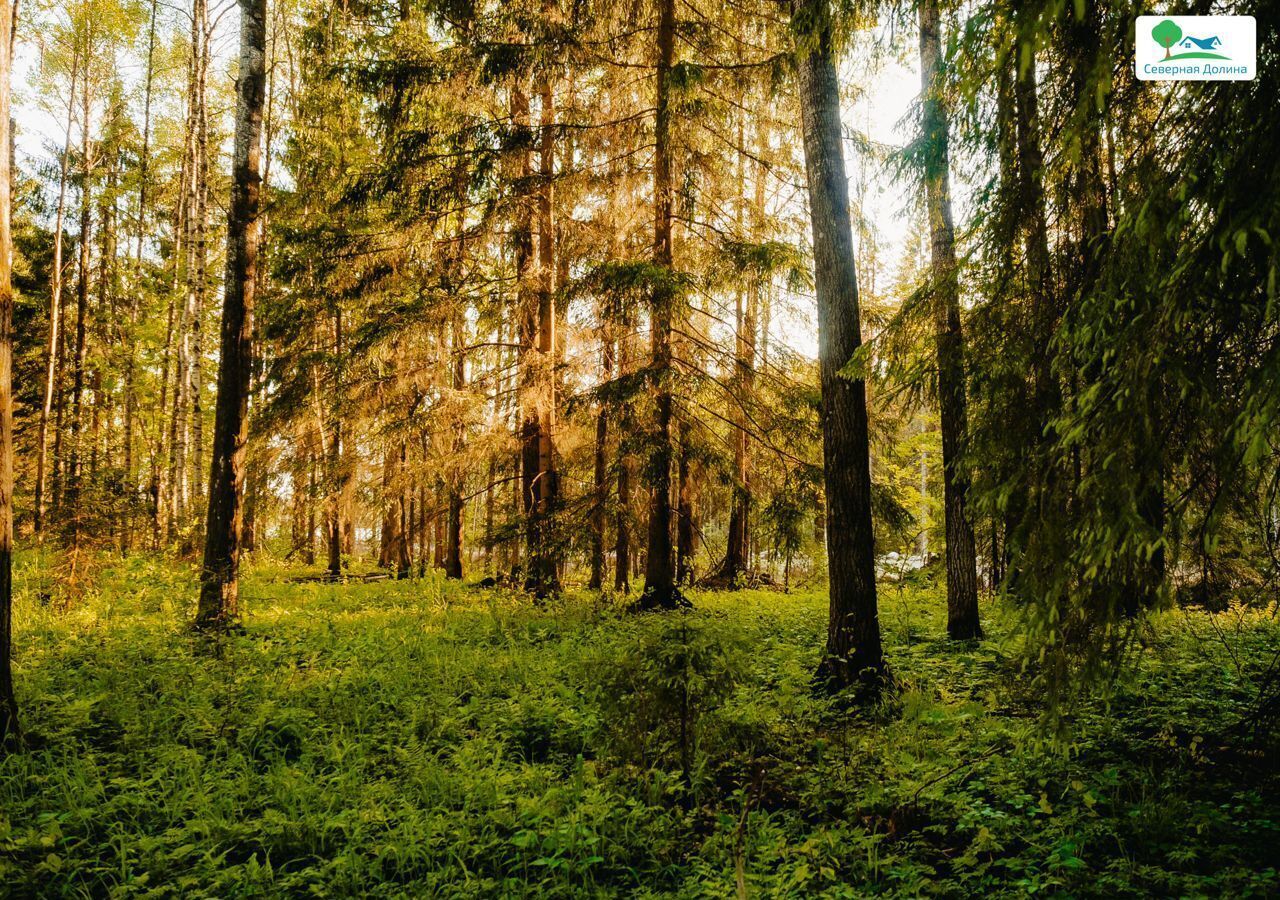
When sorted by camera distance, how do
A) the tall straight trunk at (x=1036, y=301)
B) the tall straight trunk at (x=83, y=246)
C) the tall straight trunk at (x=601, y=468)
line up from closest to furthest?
the tall straight trunk at (x=1036, y=301)
the tall straight trunk at (x=601, y=468)
the tall straight trunk at (x=83, y=246)

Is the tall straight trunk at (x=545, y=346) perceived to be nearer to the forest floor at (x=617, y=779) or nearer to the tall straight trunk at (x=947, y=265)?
the forest floor at (x=617, y=779)

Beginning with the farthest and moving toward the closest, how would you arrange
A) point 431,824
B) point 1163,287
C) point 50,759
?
point 50,759 < point 431,824 < point 1163,287

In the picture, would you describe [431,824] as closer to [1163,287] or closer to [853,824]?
[853,824]

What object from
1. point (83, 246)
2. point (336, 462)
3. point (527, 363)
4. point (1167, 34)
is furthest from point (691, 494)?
point (83, 246)

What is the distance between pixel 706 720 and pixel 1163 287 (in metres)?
3.96

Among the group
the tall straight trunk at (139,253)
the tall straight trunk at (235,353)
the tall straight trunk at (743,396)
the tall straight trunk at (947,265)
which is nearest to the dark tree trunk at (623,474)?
the tall straight trunk at (743,396)

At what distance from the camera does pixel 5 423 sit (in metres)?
4.62

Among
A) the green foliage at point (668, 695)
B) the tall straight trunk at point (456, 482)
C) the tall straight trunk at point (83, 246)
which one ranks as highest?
the tall straight trunk at point (83, 246)

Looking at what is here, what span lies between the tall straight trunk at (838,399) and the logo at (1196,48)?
2.90 meters

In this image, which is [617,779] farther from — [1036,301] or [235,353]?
[235,353]

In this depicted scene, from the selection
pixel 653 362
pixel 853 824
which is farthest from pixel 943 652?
pixel 653 362

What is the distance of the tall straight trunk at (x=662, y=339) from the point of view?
9125mm

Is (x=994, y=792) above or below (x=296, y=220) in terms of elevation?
below

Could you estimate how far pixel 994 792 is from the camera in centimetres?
399
